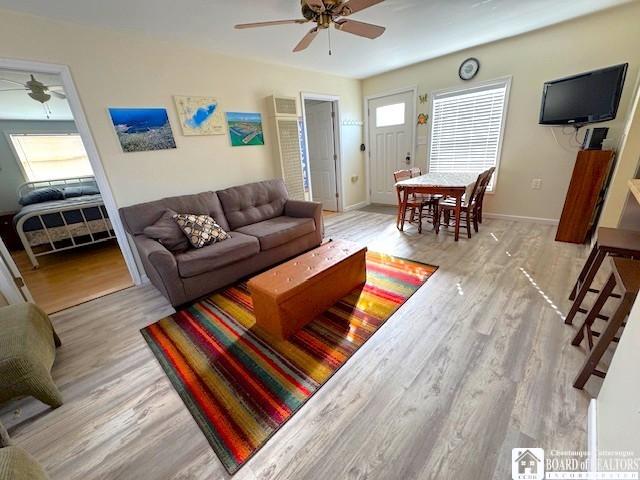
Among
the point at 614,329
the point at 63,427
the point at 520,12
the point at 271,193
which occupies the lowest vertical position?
the point at 63,427

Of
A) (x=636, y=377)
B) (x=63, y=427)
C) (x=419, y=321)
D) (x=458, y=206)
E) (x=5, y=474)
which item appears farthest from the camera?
(x=458, y=206)

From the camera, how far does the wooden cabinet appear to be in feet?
8.85

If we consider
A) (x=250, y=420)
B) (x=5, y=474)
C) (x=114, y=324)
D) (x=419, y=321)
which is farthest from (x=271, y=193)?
(x=5, y=474)

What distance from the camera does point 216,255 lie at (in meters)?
2.37

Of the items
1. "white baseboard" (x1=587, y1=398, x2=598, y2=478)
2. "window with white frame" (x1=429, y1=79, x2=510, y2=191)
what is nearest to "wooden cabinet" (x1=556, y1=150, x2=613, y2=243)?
"window with white frame" (x1=429, y1=79, x2=510, y2=191)

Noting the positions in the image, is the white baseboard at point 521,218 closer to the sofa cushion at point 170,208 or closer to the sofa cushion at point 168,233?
the sofa cushion at point 170,208

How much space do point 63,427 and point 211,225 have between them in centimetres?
173

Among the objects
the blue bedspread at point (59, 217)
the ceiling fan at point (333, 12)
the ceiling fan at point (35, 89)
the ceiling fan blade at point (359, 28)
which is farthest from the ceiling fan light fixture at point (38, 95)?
the ceiling fan blade at point (359, 28)

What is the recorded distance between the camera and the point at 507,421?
1.21 m

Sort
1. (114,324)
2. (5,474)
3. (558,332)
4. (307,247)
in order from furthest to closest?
(307,247) < (114,324) < (558,332) < (5,474)

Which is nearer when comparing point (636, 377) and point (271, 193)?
Answer: point (636, 377)

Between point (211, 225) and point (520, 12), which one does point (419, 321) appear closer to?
point (211, 225)

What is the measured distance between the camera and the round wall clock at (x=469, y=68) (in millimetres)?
3630

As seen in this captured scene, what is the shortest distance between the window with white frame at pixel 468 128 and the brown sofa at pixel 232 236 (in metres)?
2.57
